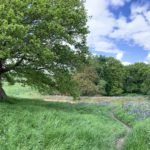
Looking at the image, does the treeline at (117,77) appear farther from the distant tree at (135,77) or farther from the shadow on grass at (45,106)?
the shadow on grass at (45,106)

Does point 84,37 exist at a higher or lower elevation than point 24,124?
higher

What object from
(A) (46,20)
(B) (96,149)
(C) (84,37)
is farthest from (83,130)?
(C) (84,37)

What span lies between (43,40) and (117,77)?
197 feet

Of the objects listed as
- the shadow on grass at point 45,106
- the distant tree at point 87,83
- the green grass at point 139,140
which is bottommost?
the green grass at point 139,140

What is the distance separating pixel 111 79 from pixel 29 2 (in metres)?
59.9

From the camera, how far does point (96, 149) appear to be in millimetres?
13086

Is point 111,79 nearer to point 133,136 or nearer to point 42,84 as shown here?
point 42,84

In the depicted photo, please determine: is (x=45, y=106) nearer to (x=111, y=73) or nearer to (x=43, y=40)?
(x=43, y=40)

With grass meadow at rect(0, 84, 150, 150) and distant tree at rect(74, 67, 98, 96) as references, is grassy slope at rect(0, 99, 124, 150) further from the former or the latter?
distant tree at rect(74, 67, 98, 96)

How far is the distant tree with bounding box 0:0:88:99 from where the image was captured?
20.4m

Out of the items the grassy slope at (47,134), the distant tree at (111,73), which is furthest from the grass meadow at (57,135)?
the distant tree at (111,73)

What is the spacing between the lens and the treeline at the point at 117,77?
7081 centimetres

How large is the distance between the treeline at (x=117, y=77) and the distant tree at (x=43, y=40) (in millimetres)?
39457

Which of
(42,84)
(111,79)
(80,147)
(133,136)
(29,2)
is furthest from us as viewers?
(111,79)
